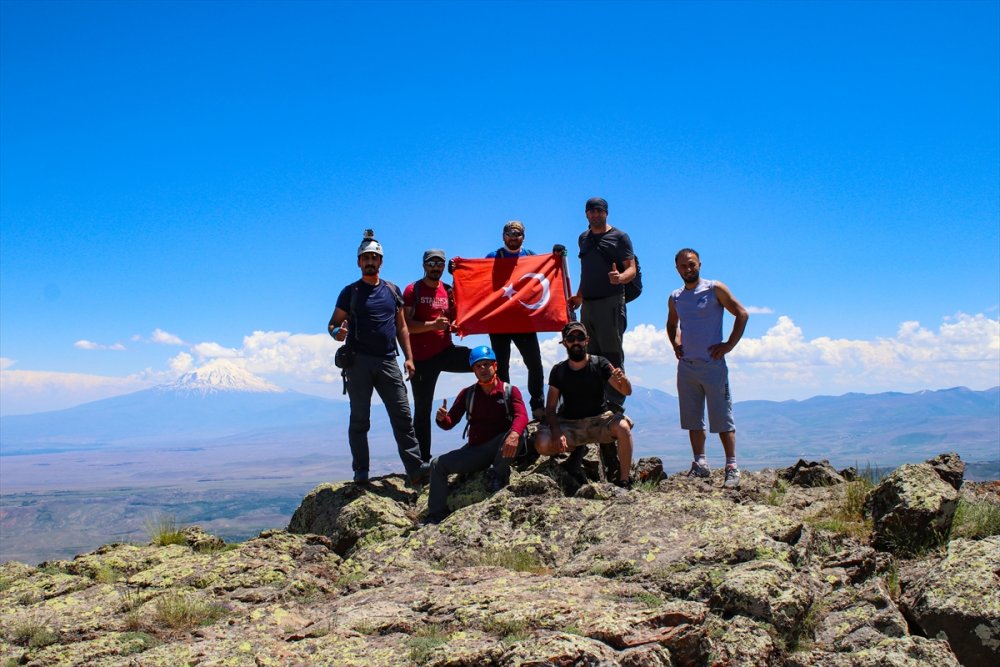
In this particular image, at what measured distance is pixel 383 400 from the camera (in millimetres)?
12047

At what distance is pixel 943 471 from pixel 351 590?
8.54m

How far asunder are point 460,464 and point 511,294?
163 inches

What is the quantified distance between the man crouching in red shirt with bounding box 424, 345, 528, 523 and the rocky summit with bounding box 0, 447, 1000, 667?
580 millimetres

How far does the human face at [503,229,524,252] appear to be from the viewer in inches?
547

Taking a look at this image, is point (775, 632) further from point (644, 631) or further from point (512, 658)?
point (512, 658)

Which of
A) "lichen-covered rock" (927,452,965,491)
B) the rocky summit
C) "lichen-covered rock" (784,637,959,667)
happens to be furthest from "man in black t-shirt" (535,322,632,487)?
"lichen-covered rock" (784,637,959,667)

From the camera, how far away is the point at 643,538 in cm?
825

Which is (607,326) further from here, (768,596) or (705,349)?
(768,596)

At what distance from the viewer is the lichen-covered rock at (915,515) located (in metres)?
8.92

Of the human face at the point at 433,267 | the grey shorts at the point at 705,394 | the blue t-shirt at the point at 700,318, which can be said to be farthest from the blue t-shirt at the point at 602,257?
the human face at the point at 433,267

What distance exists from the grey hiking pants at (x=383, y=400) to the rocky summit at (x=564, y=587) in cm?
158

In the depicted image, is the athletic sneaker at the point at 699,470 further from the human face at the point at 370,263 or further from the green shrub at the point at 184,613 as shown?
the green shrub at the point at 184,613

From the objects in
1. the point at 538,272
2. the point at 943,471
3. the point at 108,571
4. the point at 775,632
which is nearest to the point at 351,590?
the point at 108,571

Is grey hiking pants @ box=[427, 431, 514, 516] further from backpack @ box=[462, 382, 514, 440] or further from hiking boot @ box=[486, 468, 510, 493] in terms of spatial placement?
backpack @ box=[462, 382, 514, 440]
